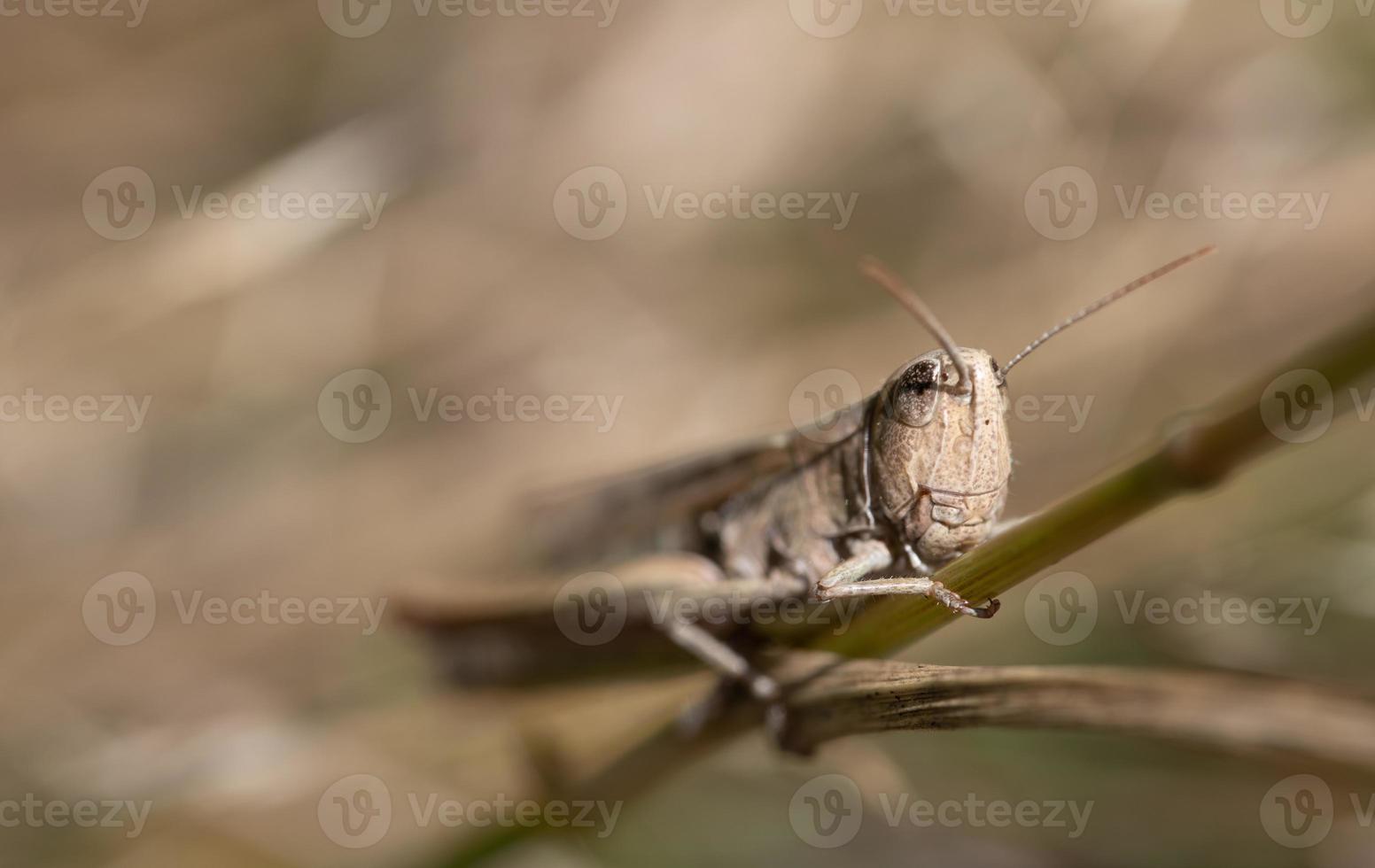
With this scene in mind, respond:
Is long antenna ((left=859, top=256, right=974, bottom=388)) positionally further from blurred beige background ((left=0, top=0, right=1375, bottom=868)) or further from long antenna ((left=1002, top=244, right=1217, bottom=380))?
blurred beige background ((left=0, top=0, right=1375, bottom=868))

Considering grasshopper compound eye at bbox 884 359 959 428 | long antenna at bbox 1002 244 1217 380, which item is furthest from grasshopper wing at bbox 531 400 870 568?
long antenna at bbox 1002 244 1217 380

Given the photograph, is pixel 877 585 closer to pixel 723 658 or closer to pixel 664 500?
pixel 723 658

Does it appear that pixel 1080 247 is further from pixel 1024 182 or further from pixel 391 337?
pixel 391 337

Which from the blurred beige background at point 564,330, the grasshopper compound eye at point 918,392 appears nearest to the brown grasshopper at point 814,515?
the grasshopper compound eye at point 918,392

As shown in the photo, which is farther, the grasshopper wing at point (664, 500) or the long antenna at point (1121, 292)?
the grasshopper wing at point (664, 500)

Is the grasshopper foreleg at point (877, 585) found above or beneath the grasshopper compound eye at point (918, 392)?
beneath

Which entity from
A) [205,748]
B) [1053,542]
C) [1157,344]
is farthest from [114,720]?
[1157,344]

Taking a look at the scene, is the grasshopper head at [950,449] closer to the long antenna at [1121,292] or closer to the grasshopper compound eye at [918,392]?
the grasshopper compound eye at [918,392]
